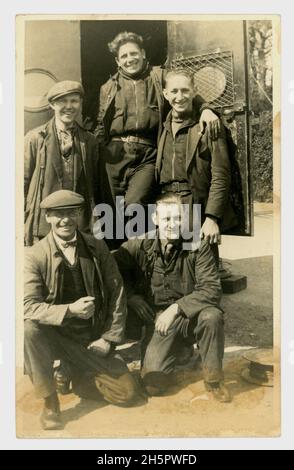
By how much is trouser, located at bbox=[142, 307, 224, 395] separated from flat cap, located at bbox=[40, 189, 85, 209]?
1303mm

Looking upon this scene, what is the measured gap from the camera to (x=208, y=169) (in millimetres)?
5238

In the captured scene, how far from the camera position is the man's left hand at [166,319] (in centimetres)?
515

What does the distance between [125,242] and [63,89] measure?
4.63 feet

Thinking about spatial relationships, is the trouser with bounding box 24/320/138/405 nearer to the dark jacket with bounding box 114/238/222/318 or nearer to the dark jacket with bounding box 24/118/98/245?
the dark jacket with bounding box 114/238/222/318

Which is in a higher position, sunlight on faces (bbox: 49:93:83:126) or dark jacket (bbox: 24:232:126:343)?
sunlight on faces (bbox: 49:93:83:126)

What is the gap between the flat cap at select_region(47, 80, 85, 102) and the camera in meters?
5.19

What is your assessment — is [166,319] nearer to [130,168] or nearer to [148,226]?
[148,226]

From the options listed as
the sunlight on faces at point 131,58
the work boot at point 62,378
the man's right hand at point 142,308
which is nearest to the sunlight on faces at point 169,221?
the man's right hand at point 142,308

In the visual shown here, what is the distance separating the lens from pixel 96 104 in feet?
17.3

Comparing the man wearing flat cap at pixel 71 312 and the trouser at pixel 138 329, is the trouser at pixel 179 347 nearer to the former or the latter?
the trouser at pixel 138 329

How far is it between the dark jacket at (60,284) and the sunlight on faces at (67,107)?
100 centimetres

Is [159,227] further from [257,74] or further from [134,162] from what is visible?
[257,74]

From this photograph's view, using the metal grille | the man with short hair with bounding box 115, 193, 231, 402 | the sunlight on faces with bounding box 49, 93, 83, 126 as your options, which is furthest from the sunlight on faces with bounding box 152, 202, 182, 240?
the sunlight on faces with bounding box 49, 93, 83, 126

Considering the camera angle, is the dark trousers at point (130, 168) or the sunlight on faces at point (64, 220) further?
the dark trousers at point (130, 168)
